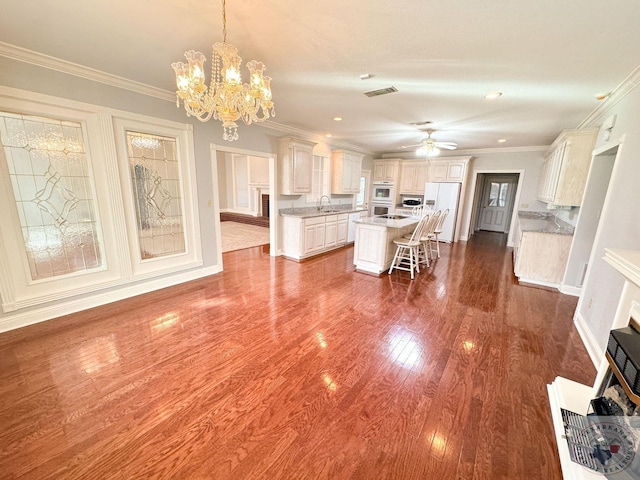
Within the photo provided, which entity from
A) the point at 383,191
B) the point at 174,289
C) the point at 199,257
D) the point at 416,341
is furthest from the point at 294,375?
the point at 383,191

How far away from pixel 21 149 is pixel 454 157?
812 cm

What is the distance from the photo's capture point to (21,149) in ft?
8.20

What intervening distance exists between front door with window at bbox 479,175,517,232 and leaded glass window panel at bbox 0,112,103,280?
10399mm

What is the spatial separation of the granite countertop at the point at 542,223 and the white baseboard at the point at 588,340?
5.26 feet

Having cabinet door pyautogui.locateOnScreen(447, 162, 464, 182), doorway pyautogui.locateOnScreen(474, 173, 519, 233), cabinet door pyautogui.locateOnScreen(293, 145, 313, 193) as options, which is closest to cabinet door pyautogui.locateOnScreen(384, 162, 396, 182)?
cabinet door pyautogui.locateOnScreen(447, 162, 464, 182)

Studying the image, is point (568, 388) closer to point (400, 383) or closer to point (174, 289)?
point (400, 383)

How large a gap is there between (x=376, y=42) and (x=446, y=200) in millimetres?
5801

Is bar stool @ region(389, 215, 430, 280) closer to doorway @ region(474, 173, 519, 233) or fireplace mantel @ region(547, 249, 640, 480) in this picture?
fireplace mantel @ region(547, 249, 640, 480)

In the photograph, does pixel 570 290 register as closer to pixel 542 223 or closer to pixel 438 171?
pixel 542 223

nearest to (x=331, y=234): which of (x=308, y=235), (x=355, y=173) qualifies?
(x=308, y=235)

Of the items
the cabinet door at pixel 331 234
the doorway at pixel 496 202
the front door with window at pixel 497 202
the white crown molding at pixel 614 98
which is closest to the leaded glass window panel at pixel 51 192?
the cabinet door at pixel 331 234

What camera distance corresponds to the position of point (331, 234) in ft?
19.5

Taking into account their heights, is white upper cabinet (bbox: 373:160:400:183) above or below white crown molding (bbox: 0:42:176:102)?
below

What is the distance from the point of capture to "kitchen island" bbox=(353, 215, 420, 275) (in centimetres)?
436
